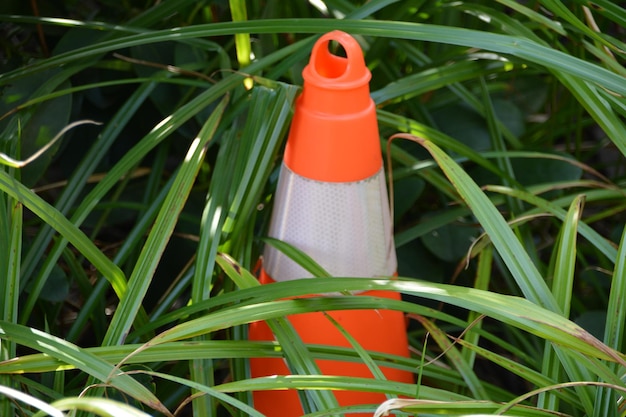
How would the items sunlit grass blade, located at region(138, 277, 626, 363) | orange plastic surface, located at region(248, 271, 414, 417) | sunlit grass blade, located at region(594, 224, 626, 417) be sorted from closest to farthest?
sunlit grass blade, located at region(138, 277, 626, 363) → sunlit grass blade, located at region(594, 224, 626, 417) → orange plastic surface, located at region(248, 271, 414, 417)

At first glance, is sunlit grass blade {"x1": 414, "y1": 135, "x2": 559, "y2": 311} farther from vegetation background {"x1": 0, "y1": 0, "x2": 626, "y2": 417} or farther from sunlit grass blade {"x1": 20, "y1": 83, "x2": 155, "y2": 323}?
sunlit grass blade {"x1": 20, "y1": 83, "x2": 155, "y2": 323}

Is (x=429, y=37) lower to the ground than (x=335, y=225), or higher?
higher

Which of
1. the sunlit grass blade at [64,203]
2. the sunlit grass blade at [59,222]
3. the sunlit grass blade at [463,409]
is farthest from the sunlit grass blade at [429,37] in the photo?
the sunlit grass blade at [463,409]

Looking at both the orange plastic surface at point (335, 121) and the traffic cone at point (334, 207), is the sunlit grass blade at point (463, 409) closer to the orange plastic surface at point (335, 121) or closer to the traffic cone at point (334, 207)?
the traffic cone at point (334, 207)

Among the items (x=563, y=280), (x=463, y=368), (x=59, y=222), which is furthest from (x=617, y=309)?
(x=59, y=222)

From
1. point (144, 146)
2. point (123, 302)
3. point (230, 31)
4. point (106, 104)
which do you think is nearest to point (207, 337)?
point (123, 302)

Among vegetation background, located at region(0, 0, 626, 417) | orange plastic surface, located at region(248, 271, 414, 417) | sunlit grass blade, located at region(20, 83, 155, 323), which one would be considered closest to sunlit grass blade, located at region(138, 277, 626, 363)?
vegetation background, located at region(0, 0, 626, 417)

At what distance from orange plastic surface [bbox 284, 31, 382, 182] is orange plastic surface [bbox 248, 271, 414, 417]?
156 millimetres

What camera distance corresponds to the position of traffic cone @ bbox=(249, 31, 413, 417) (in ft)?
2.72

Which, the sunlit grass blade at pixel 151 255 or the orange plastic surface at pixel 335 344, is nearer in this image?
the sunlit grass blade at pixel 151 255

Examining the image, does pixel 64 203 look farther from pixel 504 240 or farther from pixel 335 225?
pixel 504 240

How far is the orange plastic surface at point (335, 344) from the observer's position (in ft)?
2.91

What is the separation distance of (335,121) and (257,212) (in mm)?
247

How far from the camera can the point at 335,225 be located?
34.0 inches
